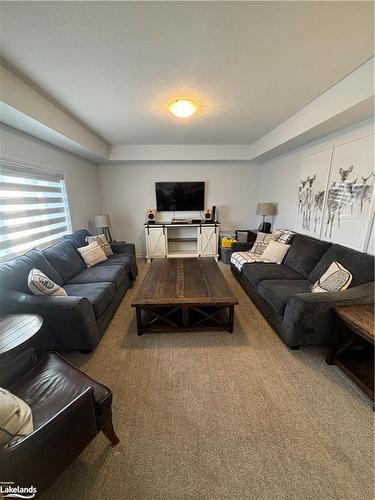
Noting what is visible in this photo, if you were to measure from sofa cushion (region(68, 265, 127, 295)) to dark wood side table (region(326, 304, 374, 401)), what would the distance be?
7.82 feet

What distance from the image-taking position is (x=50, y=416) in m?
1.05

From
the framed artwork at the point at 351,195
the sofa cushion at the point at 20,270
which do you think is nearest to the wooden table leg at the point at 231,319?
the framed artwork at the point at 351,195

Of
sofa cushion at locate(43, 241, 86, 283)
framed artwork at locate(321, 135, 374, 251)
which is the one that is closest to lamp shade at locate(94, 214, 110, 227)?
sofa cushion at locate(43, 241, 86, 283)

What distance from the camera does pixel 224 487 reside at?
1.08 m

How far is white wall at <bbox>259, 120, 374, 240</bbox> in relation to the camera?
9.67 feet

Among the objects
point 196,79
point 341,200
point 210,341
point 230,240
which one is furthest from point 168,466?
point 230,240

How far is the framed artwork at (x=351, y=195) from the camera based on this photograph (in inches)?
86.4

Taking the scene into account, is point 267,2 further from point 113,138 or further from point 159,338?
point 113,138

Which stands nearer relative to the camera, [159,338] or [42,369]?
[42,369]

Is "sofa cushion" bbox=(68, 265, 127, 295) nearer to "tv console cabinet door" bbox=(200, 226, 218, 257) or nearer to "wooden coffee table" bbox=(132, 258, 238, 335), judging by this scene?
"wooden coffee table" bbox=(132, 258, 238, 335)

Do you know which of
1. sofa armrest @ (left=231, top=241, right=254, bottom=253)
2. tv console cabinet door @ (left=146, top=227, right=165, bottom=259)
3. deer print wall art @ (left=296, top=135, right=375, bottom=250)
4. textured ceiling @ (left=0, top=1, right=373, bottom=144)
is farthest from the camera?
tv console cabinet door @ (left=146, top=227, right=165, bottom=259)

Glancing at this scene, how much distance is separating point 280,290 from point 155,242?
3.02m

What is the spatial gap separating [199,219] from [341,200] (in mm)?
2916

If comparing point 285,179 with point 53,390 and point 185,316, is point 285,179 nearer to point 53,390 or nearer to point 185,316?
point 185,316
